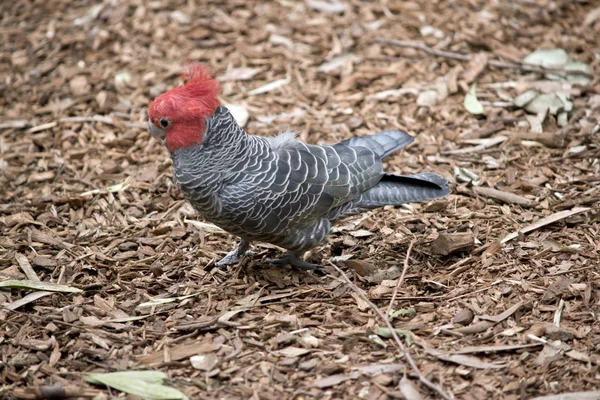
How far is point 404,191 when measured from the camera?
19.5ft

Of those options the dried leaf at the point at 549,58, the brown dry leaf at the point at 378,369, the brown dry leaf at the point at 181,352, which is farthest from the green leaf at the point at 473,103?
the brown dry leaf at the point at 181,352

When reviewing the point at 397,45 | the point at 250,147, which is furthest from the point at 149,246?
the point at 397,45

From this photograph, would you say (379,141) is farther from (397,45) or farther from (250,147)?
(397,45)

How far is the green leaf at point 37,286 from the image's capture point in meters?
5.28

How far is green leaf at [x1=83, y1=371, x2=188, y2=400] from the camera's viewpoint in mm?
4285

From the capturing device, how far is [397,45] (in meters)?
8.80

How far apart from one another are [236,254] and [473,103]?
366 centimetres

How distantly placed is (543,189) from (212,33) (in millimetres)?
5071

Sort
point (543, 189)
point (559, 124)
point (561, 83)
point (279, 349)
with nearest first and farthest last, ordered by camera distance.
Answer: point (279, 349) < point (543, 189) < point (559, 124) < point (561, 83)

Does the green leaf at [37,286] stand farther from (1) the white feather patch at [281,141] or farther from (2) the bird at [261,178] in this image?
(1) the white feather patch at [281,141]

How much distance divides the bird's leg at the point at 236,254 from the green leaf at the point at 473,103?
342 cm

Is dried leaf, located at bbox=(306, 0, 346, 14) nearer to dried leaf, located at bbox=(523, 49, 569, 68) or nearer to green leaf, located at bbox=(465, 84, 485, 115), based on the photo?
green leaf, located at bbox=(465, 84, 485, 115)

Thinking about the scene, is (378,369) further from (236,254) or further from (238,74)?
(238,74)

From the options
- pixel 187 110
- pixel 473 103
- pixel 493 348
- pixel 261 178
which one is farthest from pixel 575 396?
pixel 473 103
